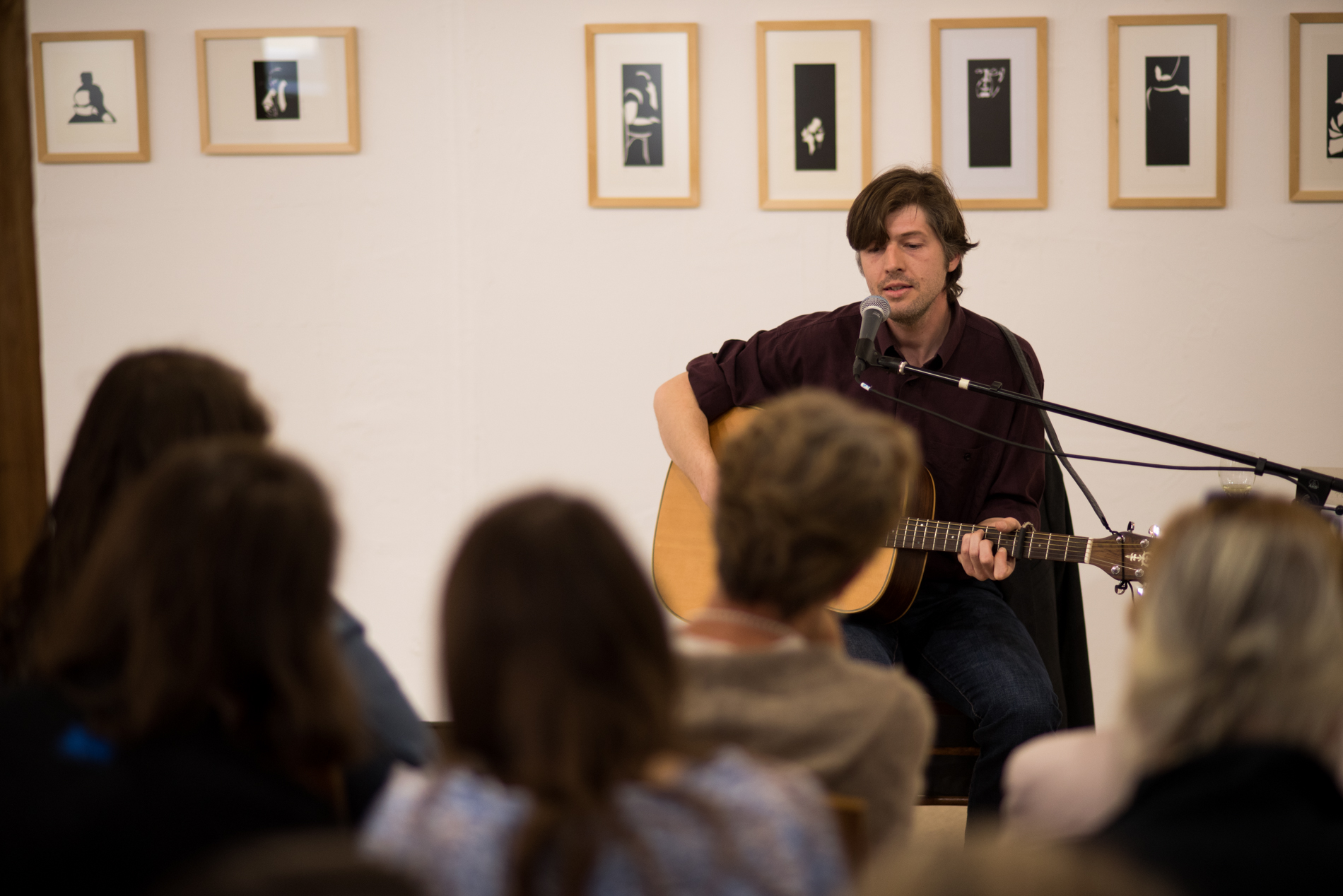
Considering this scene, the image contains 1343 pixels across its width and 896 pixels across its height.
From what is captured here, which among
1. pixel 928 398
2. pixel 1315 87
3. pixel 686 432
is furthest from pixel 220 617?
pixel 1315 87

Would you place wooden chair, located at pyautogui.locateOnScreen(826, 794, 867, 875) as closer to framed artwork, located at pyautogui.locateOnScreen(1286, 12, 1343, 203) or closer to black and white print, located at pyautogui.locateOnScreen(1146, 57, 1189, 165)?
black and white print, located at pyautogui.locateOnScreen(1146, 57, 1189, 165)

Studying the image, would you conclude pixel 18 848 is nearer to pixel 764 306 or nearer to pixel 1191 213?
pixel 764 306

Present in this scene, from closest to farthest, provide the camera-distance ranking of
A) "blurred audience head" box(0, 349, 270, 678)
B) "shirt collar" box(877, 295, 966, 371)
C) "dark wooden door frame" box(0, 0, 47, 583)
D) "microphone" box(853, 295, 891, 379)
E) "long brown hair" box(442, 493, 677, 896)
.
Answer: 1. "long brown hair" box(442, 493, 677, 896)
2. "blurred audience head" box(0, 349, 270, 678)
3. "dark wooden door frame" box(0, 0, 47, 583)
4. "microphone" box(853, 295, 891, 379)
5. "shirt collar" box(877, 295, 966, 371)

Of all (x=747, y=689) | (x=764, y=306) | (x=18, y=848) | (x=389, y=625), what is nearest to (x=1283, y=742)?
(x=747, y=689)

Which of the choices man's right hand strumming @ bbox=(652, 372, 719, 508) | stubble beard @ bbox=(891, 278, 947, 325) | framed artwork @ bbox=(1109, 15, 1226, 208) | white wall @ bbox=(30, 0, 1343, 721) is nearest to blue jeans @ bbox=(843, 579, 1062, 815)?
man's right hand strumming @ bbox=(652, 372, 719, 508)

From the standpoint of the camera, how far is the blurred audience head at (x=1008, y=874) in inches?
21.6

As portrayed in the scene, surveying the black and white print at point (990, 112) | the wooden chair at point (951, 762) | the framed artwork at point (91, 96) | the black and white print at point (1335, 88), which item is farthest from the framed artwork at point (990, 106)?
the framed artwork at point (91, 96)

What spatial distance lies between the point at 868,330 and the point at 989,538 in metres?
0.55

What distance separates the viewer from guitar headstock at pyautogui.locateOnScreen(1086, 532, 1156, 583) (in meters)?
2.30

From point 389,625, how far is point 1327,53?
10.7 ft

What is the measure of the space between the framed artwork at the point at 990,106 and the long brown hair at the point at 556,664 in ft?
8.71

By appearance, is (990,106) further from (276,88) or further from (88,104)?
(88,104)

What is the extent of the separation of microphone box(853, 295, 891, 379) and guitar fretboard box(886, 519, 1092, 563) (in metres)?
0.35

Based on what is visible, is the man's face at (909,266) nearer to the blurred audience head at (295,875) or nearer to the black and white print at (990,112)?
the black and white print at (990,112)
